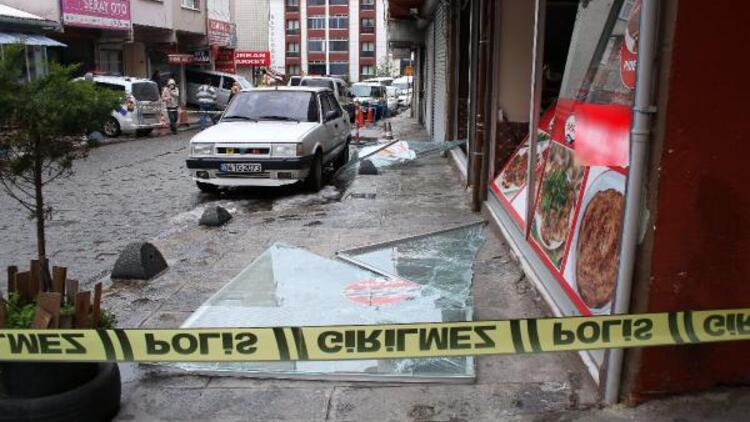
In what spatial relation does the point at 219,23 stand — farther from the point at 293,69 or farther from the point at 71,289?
the point at 293,69

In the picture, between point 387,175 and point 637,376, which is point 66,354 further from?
point 387,175

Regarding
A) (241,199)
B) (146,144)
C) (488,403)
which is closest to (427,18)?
(146,144)

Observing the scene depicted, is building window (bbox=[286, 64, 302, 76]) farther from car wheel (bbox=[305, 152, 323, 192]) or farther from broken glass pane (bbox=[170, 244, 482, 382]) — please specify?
broken glass pane (bbox=[170, 244, 482, 382])

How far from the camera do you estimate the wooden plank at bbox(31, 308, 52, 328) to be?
3221mm

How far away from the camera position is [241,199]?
35.4 ft

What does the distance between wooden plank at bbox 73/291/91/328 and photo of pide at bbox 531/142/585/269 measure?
120 inches

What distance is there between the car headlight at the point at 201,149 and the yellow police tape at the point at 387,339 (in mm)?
7531

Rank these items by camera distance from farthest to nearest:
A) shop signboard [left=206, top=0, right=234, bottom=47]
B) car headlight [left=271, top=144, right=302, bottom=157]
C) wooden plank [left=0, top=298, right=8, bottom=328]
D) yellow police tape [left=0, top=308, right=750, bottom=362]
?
1. shop signboard [left=206, top=0, right=234, bottom=47]
2. car headlight [left=271, top=144, right=302, bottom=157]
3. wooden plank [left=0, top=298, right=8, bottom=328]
4. yellow police tape [left=0, top=308, right=750, bottom=362]

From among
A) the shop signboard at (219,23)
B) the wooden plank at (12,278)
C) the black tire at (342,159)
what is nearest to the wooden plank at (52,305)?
the wooden plank at (12,278)

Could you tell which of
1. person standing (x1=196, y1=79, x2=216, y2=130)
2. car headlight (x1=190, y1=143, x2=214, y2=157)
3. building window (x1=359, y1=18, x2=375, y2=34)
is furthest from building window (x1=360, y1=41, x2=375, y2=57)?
car headlight (x1=190, y1=143, x2=214, y2=157)

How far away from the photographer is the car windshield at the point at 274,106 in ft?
37.4

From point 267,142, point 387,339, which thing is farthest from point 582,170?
point 267,142

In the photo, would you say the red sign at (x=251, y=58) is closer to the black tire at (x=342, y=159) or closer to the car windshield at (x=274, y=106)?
the black tire at (x=342, y=159)

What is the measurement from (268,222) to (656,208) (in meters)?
6.11
